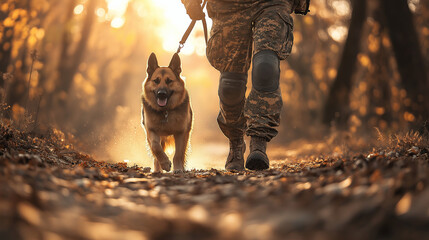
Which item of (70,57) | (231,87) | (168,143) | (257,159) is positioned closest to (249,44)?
(231,87)

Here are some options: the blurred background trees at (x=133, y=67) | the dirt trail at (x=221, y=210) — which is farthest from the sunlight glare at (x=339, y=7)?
the dirt trail at (x=221, y=210)

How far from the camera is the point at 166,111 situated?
527 centimetres

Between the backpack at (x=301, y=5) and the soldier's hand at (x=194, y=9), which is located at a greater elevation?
the soldier's hand at (x=194, y=9)

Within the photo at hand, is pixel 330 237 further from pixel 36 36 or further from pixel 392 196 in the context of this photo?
pixel 36 36

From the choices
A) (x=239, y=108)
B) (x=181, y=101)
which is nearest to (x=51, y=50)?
(x=181, y=101)

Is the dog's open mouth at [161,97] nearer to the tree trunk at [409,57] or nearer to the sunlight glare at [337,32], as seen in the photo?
the tree trunk at [409,57]

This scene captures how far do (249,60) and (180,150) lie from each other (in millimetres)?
1402

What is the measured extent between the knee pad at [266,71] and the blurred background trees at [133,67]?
2215mm

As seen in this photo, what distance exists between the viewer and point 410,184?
1723 millimetres

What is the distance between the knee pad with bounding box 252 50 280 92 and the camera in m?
4.12

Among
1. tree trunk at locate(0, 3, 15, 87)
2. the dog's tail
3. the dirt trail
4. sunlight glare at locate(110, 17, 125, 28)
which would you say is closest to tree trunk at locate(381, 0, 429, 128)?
the dog's tail

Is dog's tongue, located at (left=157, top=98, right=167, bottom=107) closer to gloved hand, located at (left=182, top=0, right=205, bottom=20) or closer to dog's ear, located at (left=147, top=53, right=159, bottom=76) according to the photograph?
dog's ear, located at (left=147, top=53, right=159, bottom=76)

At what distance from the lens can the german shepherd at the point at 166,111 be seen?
5.22 meters

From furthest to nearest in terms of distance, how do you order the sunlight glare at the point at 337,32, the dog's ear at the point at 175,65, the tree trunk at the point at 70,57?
the sunlight glare at the point at 337,32 < the tree trunk at the point at 70,57 < the dog's ear at the point at 175,65
